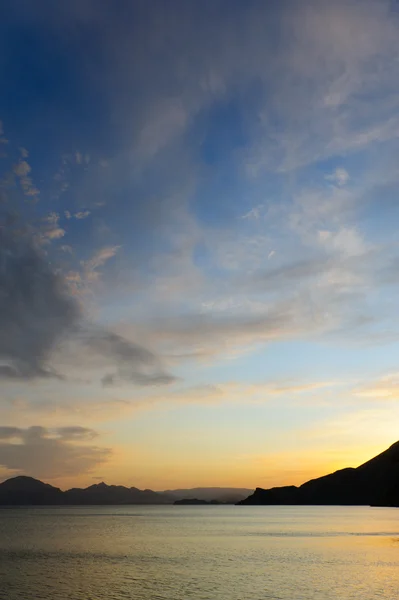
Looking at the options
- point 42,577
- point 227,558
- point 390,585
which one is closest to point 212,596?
point 390,585

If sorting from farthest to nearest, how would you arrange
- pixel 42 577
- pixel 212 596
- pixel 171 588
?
pixel 42 577 < pixel 171 588 < pixel 212 596

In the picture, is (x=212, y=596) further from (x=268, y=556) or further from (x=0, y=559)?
(x=0, y=559)

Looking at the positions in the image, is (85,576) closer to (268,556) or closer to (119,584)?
(119,584)

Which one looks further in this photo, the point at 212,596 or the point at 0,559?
the point at 0,559

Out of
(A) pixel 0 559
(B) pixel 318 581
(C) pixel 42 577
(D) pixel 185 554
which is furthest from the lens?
(D) pixel 185 554

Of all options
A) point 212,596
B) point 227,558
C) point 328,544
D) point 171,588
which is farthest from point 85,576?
point 328,544

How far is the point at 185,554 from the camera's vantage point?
107m

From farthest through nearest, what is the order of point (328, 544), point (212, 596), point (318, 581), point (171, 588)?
point (328, 544) → point (318, 581) → point (171, 588) → point (212, 596)

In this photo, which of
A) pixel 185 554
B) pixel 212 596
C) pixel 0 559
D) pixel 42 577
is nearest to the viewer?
pixel 212 596

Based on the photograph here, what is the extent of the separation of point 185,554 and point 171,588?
44.1m

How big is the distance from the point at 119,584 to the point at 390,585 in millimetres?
34299

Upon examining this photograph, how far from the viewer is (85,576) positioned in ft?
255

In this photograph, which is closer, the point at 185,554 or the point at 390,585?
the point at 390,585

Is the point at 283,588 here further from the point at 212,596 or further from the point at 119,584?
the point at 119,584
